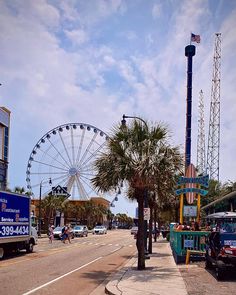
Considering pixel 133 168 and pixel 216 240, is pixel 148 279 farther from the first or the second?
pixel 133 168

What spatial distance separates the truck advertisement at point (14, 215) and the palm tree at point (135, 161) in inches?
290

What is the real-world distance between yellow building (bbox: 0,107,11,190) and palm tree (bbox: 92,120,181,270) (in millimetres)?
44122

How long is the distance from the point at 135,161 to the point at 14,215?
34.0ft

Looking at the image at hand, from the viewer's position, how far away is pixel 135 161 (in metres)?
17.5

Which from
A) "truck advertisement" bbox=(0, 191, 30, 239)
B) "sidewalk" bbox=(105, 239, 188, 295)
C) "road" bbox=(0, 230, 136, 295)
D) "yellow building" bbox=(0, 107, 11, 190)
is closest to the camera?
"sidewalk" bbox=(105, 239, 188, 295)

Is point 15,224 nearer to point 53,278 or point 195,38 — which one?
point 53,278

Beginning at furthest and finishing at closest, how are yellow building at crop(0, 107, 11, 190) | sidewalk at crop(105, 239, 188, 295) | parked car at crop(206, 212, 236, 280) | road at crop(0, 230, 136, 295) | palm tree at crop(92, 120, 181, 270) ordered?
yellow building at crop(0, 107, 11, 190)
palm tree at crop(92, 120, 181, 270)
parked car at crop(206, 212, 236, 280)
road at crop(0, 230, 136, 295)
sidewalk at crop(105, 239, 188, 295)

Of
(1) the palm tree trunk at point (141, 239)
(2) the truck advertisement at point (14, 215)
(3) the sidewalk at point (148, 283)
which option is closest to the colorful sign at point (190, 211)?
(1) the palm tree trunk at point (141, 239)

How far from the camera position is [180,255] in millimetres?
20688

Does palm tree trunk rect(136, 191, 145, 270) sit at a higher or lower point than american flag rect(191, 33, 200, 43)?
lower

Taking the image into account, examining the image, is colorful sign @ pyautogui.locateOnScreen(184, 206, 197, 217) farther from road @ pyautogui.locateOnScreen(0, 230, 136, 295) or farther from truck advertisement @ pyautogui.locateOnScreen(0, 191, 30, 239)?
truck advertisement @ pyautogui.locateOnScreen(0, 191, 30, 239)

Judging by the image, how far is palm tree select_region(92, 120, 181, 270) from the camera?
17.1 metres

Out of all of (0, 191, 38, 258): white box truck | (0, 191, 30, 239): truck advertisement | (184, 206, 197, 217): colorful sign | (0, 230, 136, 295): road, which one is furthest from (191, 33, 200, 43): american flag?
(0, 230, 136, 295): road

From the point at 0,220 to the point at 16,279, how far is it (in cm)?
810
